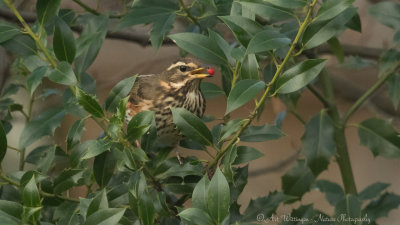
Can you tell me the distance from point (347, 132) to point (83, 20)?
2.14 m

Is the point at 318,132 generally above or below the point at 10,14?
below

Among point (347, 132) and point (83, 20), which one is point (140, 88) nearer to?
point (83, 20)

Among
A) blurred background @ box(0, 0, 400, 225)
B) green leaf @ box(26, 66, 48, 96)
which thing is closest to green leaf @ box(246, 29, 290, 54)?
green leaf @ box(26, 66, 48, 96)

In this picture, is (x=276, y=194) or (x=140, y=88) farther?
(x=140, y=88)

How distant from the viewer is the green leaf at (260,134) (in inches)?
61.2

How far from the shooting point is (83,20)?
2186mm

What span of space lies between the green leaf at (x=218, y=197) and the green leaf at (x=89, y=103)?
284 millimetres

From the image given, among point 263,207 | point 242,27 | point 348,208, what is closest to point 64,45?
point 242,27

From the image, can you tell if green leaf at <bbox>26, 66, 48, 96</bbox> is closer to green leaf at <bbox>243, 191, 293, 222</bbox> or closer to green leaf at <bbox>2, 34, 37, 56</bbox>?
green leaf at <bbox>2, 34, 37, 56</bbox>

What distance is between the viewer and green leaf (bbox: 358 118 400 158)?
2.09 meters

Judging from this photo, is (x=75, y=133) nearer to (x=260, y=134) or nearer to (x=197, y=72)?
(x=260, y=134)

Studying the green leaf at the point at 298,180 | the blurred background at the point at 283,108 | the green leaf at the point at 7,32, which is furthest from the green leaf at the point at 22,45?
the blurred background at the point at 283,108

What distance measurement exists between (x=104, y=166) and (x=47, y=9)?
0.39 m

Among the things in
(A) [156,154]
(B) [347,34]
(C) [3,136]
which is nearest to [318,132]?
(A) [156,154]
